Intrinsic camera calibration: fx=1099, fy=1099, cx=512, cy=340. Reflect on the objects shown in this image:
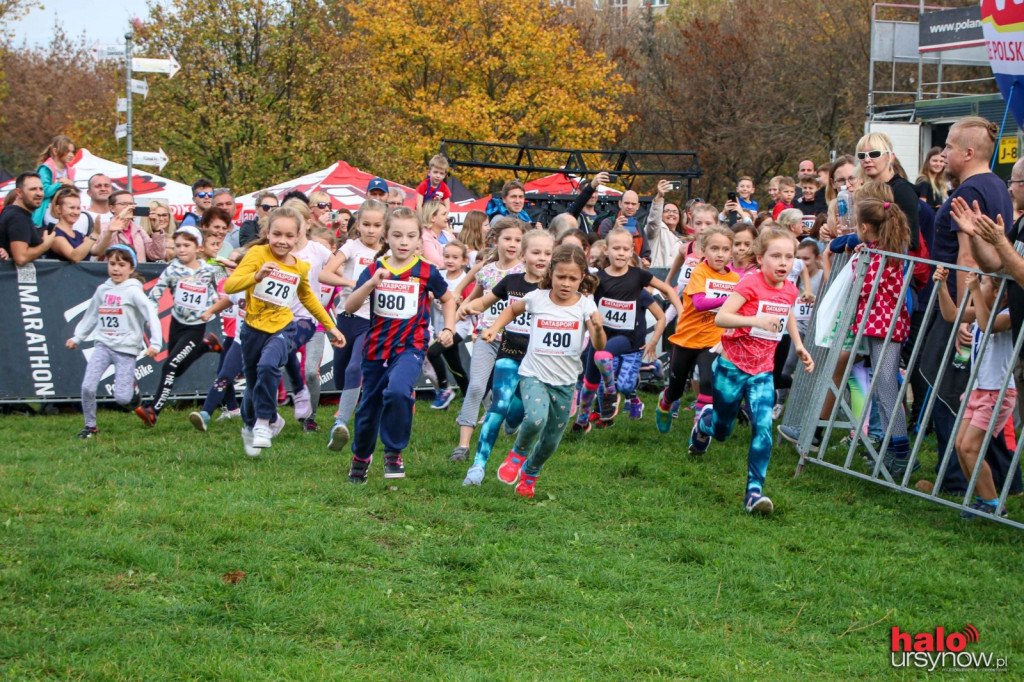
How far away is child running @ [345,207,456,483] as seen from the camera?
24.3ft

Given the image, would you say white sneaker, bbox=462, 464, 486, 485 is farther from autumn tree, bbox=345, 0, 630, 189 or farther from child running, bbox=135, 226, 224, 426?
autumn tree, bbox=345, 0, 630, 189

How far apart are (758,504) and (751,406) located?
0.64 meters

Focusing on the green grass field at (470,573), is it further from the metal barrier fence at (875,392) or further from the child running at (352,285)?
the child running at (352,285)

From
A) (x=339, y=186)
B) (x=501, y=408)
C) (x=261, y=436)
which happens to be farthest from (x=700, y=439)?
(x=339, y=186)

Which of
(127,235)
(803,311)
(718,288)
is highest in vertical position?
(127,235)

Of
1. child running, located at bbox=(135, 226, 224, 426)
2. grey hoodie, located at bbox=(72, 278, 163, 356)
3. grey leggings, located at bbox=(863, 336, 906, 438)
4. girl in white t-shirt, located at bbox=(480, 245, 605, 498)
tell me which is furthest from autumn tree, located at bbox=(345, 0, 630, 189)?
girl in white t-shirt, located at bbox=(480, 245, 605, 498)

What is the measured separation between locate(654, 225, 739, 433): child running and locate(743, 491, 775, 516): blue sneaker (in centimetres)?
209

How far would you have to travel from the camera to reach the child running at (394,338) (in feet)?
24.3

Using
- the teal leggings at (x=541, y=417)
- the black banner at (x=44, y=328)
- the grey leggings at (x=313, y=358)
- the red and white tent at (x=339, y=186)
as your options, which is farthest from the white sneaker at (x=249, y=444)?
the red and white tent at (x=339, y=186)

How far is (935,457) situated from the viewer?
8828 millimetres

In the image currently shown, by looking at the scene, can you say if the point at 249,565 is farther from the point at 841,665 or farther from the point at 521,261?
the point at 521,261

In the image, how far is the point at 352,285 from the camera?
953 centimetres

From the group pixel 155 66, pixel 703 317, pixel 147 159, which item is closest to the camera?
pixel 703 317

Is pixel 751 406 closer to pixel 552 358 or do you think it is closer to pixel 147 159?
pixel 552 358
